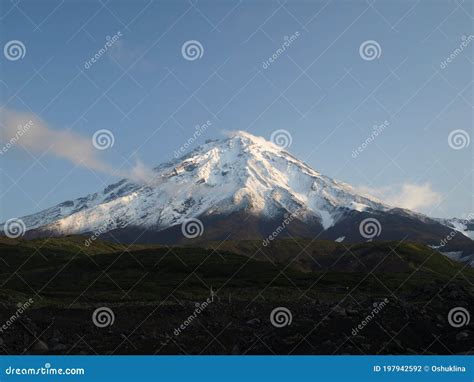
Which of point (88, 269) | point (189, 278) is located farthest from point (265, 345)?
point (88, 269)

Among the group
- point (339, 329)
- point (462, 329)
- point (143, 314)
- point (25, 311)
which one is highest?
point (462, 329)

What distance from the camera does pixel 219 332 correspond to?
130 feet

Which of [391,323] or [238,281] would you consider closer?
[391,323]

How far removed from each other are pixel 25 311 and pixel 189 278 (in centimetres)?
10266

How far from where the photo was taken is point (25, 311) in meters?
48.6

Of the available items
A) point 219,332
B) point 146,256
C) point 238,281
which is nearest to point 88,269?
point 146,256

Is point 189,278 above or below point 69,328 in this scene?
above

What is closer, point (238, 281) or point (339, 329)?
point (339, 329)

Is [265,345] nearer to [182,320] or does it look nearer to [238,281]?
[182,320]

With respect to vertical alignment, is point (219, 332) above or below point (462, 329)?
below

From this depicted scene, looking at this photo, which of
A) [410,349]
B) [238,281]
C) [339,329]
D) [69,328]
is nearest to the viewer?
[410,349]

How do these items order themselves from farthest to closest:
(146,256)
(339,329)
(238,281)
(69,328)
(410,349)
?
(146,256)
(238,281)
(69,328)
(339,329)
(410,349)

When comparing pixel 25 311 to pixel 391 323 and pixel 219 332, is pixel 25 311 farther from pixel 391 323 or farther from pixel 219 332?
pixel 391 323

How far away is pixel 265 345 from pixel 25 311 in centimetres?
2543
